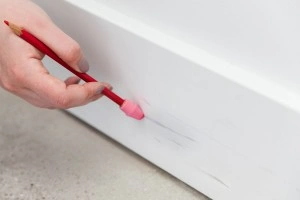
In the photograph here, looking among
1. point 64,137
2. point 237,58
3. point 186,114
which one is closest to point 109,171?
point 64,137

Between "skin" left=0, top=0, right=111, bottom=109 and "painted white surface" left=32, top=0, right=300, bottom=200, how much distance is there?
1.7 inches

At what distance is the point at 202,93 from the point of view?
17.8 inches

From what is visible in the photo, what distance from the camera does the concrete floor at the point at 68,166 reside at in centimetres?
66

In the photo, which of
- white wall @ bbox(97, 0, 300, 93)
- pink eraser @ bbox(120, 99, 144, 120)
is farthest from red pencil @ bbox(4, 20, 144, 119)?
white wall @ bbox(97, 0, 300, 93)

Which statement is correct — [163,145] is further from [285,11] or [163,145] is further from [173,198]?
[285,11]

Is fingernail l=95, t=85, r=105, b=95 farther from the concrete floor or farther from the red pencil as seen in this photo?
the concrete floor

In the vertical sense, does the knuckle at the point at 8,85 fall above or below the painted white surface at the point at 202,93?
below

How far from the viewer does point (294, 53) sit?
361 millimetres

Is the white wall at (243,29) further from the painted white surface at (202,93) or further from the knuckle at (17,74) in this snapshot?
the knuckle at (17,74)

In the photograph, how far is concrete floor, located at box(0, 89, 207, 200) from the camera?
2.15 feet

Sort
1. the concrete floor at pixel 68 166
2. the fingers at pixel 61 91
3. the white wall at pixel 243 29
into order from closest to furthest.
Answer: the white wall at pixel 243 29 < the fingers at pixel 61 91 < the concrete floor at pixel 68 166

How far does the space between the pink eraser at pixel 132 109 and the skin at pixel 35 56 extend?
6cm

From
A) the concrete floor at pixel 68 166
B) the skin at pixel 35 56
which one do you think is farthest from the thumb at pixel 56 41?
the concrete floor at pixel 68 166

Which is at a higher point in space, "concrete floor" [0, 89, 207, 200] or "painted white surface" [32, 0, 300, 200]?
"painted white surface" [32, 0, 300, 200]
